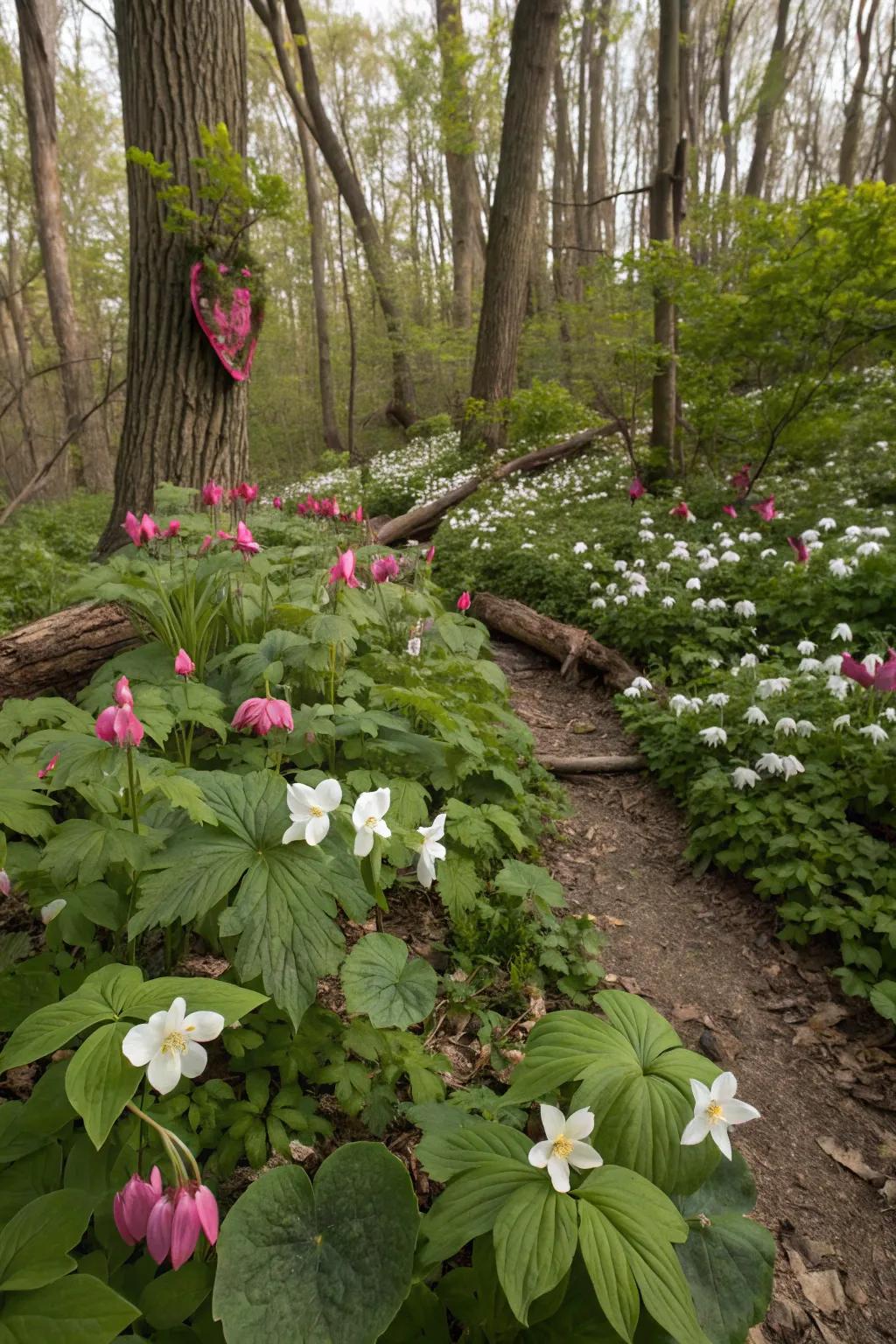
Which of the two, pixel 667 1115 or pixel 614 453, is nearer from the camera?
pixel 667 1115

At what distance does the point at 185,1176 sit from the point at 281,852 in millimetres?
565

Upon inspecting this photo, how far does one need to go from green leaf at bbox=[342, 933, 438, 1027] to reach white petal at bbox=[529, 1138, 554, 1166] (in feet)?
1.23

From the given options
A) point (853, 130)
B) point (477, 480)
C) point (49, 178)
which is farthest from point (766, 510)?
point (853, 130)

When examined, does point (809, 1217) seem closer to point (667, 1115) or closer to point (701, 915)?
point (667, 1115)

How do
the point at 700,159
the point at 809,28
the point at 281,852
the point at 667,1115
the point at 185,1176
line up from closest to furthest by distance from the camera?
the point at 185,1176, the point at 667,1115, the point at 281,852, the point at 809,28, the point at 700,159

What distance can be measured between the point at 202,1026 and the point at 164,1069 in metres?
0.07

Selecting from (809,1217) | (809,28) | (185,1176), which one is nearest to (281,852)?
(185,1176)

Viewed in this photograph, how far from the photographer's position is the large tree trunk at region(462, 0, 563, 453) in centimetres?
909

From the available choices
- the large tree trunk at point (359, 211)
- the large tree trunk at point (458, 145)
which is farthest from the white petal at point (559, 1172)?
the large tree trunk at point (458, 145)

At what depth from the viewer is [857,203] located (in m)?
5.63

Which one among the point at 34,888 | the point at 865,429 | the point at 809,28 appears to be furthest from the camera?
the point at 809,28

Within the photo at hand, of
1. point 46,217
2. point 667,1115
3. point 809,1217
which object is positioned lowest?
point 809,1217

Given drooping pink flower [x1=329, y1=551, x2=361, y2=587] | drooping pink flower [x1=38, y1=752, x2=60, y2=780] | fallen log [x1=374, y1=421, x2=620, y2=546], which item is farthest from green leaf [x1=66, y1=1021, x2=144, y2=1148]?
fallen log [x1=374, y1=421, x2=620, y2=546]

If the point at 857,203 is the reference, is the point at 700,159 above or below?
above
